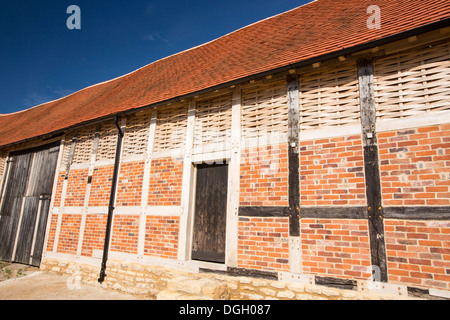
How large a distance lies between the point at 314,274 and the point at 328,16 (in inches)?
212

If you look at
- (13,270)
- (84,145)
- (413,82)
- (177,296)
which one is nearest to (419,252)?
(413,82)

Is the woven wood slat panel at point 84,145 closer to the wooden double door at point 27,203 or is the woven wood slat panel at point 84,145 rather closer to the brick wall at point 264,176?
the wooden double door at point 27,203

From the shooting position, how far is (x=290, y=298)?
359 centimetres

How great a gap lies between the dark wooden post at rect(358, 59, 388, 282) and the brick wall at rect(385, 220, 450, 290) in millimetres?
88

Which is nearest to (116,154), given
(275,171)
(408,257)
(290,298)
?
(275,171)

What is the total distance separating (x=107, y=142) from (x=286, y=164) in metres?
4.84

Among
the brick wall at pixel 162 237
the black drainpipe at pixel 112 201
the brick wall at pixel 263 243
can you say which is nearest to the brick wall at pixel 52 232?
the black drainpipe at pixel 112 201

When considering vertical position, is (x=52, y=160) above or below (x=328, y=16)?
below

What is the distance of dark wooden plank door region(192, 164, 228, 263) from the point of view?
4.67m

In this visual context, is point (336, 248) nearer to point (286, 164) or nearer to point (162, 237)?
point (286, 164)

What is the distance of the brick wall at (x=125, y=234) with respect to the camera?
17.9 ft

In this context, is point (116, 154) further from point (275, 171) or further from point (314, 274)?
point (314, 274)

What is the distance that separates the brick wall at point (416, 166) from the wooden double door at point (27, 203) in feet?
27.4

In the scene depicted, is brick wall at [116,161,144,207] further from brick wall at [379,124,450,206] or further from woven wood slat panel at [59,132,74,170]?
brick wall at [379,124,450,206]
